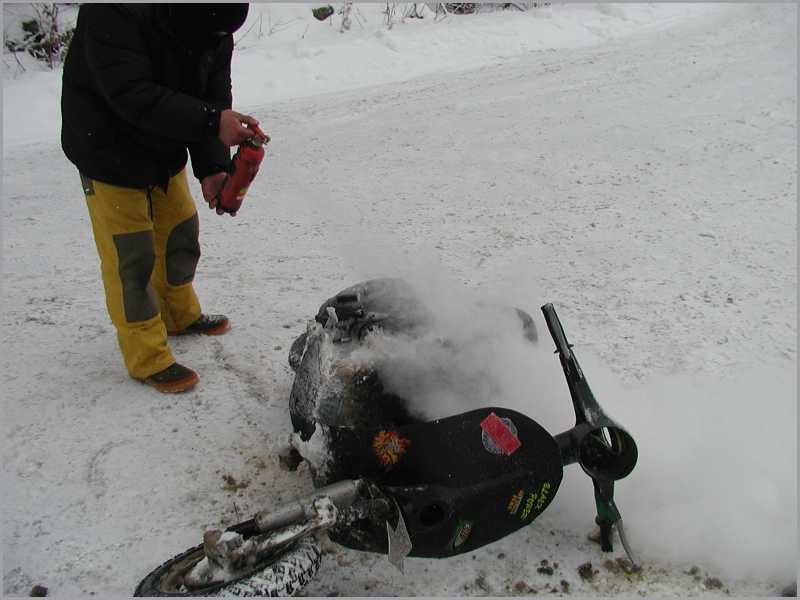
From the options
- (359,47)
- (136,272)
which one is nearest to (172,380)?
(136,272)

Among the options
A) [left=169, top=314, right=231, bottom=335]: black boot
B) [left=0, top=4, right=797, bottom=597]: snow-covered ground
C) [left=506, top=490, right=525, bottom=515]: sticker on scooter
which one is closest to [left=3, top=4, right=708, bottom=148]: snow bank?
[left=0, top=4, right=797, bottom=597]: snow-covered ground

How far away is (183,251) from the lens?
9.83ft

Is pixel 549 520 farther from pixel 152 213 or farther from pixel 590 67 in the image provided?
pixel 590 67

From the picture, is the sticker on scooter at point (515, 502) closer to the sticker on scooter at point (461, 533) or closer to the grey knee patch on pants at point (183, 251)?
the sticker on scooter at point (461, 533)

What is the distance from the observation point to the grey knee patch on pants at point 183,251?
2.94 m

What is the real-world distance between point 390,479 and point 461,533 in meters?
0.25

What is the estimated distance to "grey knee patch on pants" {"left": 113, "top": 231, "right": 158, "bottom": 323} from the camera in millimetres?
2592

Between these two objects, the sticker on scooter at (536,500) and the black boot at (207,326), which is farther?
the black boot at (207,326)

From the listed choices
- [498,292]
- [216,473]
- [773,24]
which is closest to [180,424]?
[216,473]

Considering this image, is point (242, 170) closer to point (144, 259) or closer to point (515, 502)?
point (144, 259)

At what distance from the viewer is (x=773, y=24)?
7.50 m

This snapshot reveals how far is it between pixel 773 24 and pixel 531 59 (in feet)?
9.05

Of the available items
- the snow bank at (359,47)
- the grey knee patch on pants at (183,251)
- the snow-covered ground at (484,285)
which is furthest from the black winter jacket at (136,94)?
the snow bank at (359,47)

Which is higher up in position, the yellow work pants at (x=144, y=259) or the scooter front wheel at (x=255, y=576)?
the yellow work pants at (x=144, y=259)
